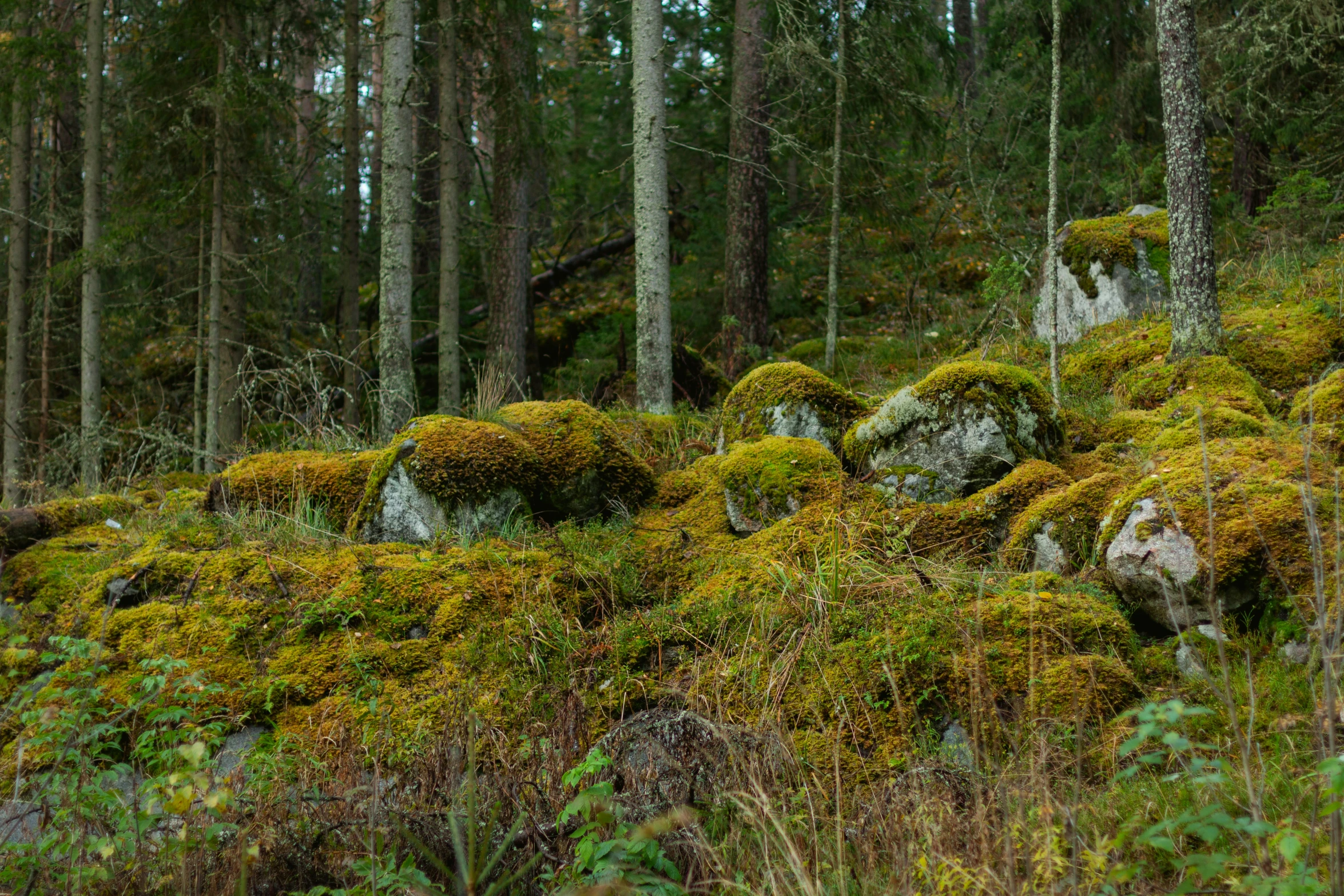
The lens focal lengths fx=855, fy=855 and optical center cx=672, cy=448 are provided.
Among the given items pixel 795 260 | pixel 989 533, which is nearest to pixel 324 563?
pixel 989 533

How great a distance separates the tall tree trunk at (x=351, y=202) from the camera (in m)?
12.8

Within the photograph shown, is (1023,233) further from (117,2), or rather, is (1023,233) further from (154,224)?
(117,2)

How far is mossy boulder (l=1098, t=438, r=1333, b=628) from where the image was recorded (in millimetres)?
3559

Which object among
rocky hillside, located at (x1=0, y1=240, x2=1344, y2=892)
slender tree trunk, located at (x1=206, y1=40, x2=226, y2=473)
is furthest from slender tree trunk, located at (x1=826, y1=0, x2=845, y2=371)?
slender tree trunk, located at (x1=206, y1=40, x2=226, y2=473)

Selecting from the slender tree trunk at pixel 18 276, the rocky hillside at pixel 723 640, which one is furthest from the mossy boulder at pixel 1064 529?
the slender tree trunk at pixel 18 276

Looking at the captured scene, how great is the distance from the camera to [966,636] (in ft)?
10.5

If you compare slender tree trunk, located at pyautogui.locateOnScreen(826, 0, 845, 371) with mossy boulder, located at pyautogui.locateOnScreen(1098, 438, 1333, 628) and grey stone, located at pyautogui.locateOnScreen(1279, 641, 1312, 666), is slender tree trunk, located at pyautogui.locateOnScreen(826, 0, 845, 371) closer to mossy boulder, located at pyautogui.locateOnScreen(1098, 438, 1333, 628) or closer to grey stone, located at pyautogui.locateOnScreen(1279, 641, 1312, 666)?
mossy boulder, located at pyautogui.locateOnScreen(1098, 438, 1333, 628)

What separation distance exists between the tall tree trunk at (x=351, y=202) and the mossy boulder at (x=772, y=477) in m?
9.12

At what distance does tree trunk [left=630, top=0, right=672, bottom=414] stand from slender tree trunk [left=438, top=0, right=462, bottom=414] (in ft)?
11.5

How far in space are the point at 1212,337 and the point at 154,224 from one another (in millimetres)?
12726

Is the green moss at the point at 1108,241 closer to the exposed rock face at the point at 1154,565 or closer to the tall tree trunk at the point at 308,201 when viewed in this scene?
the exposed rock face at the point at 1154,565

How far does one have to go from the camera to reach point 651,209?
8.30 m

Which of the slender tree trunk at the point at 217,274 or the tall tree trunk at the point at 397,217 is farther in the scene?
the slender tree trunk at the point at 217,274

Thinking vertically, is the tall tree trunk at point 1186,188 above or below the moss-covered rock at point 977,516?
above
